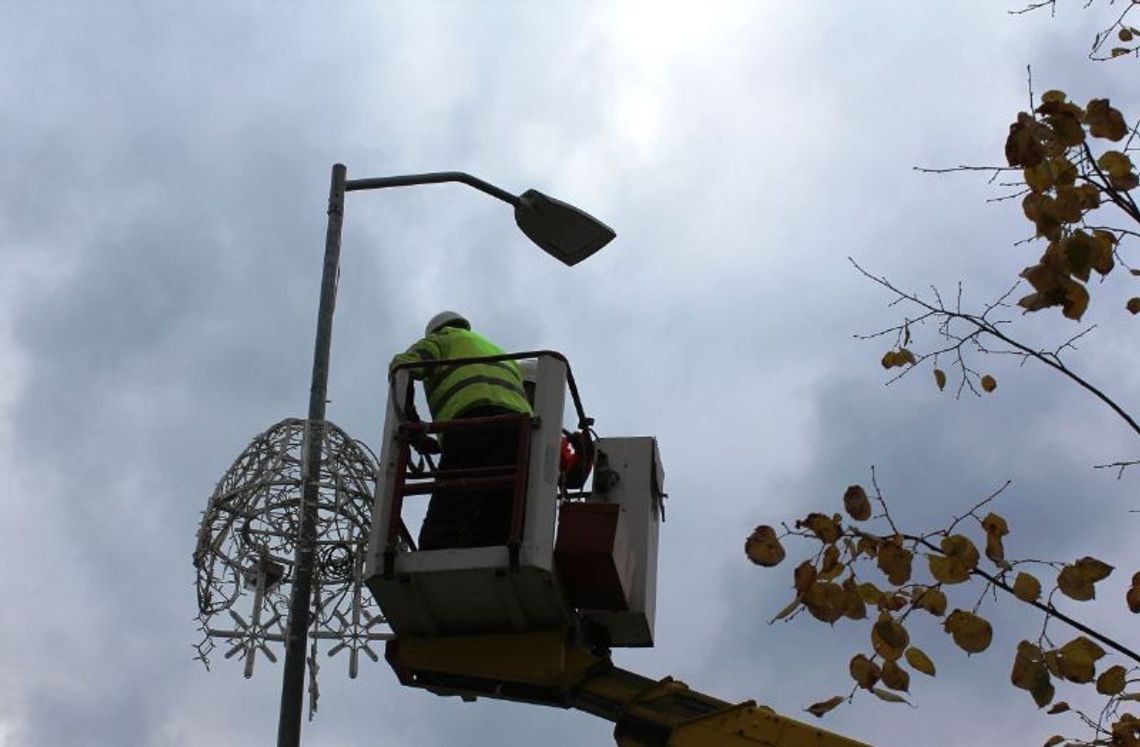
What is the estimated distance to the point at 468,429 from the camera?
9633 mm

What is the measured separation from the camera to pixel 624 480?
1039 cm

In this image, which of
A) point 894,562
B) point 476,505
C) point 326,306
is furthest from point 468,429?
point 894,562

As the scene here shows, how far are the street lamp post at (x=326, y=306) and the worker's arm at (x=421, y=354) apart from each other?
0.52m

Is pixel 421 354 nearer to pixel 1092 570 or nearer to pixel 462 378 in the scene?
pixel 462 378

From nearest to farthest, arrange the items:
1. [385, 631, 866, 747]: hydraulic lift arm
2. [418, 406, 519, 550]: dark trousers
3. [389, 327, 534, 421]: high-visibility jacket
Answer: [385, 631, 866, 747]: hydraulic lift arm < [418, 406, 519, 550]: dark trousers < [389, 327, 534, 421]: high-visibility jacket

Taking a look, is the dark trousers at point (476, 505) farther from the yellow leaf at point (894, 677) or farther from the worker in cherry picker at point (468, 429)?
the yellow leaf at point (894, 677)

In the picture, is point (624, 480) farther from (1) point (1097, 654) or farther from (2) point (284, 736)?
(1) point (1097, 654)

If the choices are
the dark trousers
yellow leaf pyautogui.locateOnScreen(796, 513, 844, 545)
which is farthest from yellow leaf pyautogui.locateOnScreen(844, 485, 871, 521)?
the dark trousers

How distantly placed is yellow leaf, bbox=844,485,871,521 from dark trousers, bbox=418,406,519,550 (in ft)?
7.96

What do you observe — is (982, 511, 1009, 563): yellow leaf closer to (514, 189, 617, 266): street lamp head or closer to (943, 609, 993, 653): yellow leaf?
(943, 609, 993, 653): yellow leaf

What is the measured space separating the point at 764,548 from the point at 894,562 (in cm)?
Result: 59

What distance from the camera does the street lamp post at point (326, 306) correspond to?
936 centimetres

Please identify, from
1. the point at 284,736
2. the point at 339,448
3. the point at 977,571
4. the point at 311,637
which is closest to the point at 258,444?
the point at 339,448

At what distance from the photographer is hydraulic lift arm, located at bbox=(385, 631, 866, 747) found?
920 cm
